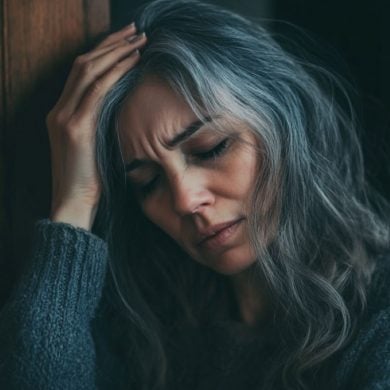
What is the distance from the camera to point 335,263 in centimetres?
151

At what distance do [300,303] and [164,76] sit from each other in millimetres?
494

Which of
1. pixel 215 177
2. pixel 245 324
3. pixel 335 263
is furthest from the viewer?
pixel 245 324

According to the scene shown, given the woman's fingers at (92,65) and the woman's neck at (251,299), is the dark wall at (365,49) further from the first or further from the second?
the woman's fingers at (92,65)

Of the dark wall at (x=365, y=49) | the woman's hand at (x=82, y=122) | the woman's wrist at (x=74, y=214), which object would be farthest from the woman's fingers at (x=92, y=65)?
the dark wall at (x=365, y=49)

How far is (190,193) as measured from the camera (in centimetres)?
140

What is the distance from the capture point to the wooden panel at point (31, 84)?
57.1 inches

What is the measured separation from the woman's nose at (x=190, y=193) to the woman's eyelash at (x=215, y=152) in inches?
1.5

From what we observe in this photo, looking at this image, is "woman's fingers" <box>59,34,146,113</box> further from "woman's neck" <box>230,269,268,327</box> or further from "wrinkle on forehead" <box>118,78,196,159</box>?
"woman's neck" <box>230,269,268,327</box>

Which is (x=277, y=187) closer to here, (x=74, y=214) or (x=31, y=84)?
(x=74, y=214)

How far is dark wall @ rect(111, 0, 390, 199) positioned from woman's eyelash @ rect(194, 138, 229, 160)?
0.40 metres

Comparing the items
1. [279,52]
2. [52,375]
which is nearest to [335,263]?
[279,52]

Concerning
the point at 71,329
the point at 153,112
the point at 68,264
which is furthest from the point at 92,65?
the point at 71,329

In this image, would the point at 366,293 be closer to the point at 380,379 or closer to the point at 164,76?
the point at 380,379

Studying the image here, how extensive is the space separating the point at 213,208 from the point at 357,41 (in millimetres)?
563
